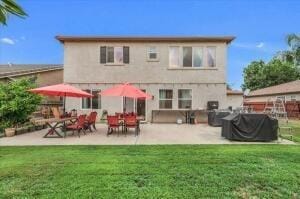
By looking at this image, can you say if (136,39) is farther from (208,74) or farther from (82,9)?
(82,9)

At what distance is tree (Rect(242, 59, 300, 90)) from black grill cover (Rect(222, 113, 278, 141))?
38208 mm

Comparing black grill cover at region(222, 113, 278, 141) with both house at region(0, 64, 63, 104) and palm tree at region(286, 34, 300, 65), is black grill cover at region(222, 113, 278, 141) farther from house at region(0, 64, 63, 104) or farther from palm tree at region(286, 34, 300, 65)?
palm tree at region(286, 34, 300, 65)

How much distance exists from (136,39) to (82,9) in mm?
8099

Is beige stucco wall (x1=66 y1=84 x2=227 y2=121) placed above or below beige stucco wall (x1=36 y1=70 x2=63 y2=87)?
below

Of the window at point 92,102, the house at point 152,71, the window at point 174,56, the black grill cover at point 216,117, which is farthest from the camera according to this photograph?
the window at point 92,102

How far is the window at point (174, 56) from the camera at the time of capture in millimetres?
19859

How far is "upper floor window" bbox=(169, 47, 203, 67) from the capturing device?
1978cm

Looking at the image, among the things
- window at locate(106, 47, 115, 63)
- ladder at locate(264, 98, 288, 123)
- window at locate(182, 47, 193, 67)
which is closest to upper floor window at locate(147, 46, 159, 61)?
window at locate(182, 47, 193, 67)

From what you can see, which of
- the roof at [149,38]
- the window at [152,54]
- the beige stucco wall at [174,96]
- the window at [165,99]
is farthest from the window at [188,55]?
the window at [165,99]

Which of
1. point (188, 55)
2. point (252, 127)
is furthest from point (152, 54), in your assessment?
point (252, 127)

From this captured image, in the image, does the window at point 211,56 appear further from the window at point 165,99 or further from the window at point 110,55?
the window at point 110,55

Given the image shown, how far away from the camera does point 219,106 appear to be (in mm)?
19797

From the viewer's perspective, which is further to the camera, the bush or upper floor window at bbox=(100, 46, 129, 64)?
upper floor window at bbox=(100, 46, 129, 64)

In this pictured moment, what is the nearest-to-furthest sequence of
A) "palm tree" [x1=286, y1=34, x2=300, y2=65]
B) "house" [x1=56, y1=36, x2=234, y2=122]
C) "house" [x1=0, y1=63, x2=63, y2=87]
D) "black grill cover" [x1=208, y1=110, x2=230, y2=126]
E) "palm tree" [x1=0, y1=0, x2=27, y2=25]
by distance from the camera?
"palm tree" [x1=0, y1=0, x2=27, y2=25]
"black grill cover" [x1=208, y1=110, x2=230, y2=126]
"house" [x1=56, y1=36, x2=234, y2=122]
"house" [x1=0, y1=63, x2=63, y2=87]
"palm tree" [x1=286, y1=34, x2=300, y2=65]
